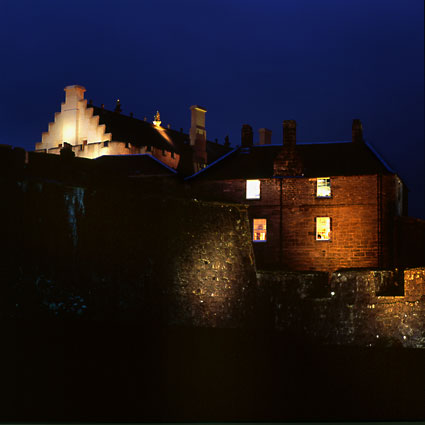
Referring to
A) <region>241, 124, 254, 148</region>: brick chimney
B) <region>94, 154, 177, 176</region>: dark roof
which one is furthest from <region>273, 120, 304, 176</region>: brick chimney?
<region>94, 154, 177, 176</region>: dark roof

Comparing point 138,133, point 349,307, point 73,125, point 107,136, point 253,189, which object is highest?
point 73,125

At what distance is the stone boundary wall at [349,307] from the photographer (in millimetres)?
23609

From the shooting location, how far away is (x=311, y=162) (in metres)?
32.3

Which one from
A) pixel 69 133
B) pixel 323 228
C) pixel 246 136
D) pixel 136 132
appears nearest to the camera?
pixel 323 228

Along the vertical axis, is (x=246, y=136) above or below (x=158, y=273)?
above

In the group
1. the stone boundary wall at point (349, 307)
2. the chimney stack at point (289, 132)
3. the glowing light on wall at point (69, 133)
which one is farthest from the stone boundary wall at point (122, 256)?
the glowing light on wall at point (69, 133)

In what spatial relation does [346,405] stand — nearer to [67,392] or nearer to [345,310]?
[345,310]

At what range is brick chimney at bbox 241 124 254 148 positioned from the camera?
35625 mm

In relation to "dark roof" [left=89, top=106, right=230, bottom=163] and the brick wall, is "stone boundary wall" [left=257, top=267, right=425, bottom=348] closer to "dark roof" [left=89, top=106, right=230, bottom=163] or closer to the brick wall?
the brick wall

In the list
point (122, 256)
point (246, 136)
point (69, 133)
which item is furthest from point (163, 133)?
point (122, 256)

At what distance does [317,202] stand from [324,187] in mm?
760

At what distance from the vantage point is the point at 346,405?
19.3 m

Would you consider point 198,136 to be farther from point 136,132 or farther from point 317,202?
point 317,202

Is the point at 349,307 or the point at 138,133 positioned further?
the point at 138,133
